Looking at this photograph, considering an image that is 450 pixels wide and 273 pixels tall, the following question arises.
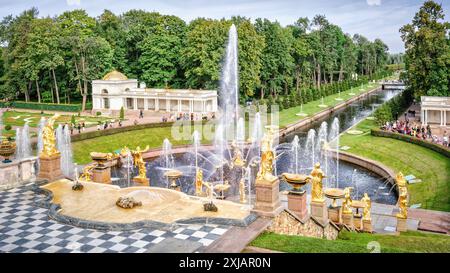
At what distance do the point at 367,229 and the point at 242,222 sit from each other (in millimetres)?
10247

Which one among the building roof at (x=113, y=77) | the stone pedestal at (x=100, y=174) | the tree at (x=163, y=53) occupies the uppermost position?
the tree at (x=163, y=53)

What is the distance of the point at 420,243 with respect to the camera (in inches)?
689

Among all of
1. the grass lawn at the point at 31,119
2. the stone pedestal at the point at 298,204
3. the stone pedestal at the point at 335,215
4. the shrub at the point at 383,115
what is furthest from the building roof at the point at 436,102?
the stone pedestal at the point at 298,204

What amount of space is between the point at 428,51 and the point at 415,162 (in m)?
27.2

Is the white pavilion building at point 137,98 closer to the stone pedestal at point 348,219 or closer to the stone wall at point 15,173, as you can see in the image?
the stone wall at point 15,173

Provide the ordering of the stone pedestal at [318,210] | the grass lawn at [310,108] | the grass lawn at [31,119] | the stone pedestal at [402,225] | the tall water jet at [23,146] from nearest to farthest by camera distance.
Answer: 1. the stone pedestal at [318,210]
2. the stone pedestal at [402,225]
3. the tall water jet at [23,146]
4. the grass lawn at [31,119]
5. the grass lawn at [310,108]

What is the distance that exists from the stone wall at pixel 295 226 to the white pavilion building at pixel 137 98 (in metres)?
49.6

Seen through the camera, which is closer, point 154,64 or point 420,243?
point 420,243

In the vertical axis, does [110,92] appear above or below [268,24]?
below

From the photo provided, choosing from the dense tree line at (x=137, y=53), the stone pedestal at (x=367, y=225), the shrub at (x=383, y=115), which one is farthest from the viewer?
the dense tree line at (x=137, y=53)

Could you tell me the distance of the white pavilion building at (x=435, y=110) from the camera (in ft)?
185

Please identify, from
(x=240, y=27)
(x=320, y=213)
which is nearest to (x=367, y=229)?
(x=320, y=213)

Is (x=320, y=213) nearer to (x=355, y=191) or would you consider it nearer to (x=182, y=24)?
(x=355, y=191)
